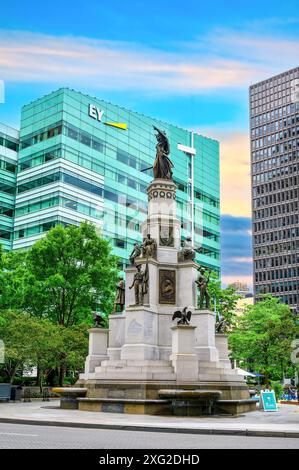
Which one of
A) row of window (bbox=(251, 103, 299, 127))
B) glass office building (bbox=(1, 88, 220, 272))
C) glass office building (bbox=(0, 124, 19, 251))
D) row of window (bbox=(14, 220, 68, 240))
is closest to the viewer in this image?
row of window (bbox=(14, 220, 68, 240))

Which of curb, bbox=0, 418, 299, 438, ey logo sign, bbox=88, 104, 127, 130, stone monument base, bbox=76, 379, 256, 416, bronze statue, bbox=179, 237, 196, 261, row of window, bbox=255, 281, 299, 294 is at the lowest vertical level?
curb, bbox=0, 418, 299, 438

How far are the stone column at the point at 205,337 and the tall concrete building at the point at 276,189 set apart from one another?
109m

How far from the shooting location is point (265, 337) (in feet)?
181

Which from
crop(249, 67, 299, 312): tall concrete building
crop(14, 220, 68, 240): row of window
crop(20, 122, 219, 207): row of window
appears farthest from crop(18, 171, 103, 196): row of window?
crop(249, 67, 299, 312): tall concrete building

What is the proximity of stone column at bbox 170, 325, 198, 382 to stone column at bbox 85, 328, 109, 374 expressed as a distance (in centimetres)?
652

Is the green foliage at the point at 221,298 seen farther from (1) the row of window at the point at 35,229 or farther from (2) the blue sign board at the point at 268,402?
(2) the blue sign board at the point at 268,402

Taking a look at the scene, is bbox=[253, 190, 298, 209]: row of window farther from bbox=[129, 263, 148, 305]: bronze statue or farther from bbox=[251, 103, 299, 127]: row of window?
bbox=[129, 263, 148, 305]: bronze statue

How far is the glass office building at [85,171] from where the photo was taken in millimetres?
69375

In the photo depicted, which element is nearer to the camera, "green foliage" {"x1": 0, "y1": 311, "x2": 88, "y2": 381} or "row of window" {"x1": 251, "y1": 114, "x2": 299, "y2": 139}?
"green foliage" {"x1": 0, "y1": 311, "x2": 88, "y2": 381}

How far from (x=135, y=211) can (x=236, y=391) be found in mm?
43088

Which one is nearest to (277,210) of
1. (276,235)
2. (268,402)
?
(276,235)

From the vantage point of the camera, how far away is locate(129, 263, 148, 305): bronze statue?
1180 inches
